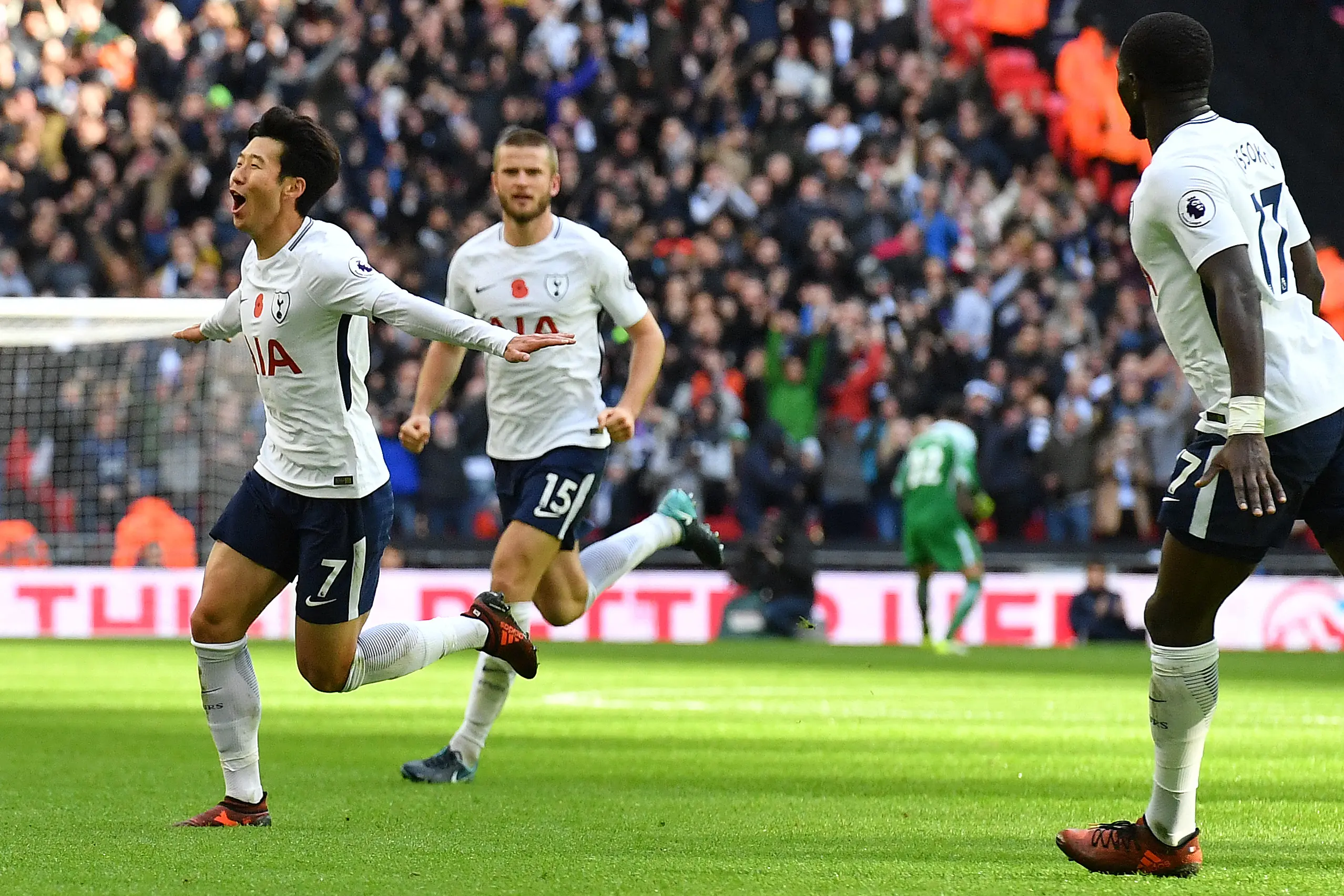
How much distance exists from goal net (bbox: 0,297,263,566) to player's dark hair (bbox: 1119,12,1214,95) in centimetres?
1511

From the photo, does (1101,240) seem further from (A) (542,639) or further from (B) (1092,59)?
(A) (542,639)

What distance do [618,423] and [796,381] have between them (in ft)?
41.5

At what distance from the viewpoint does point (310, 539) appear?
6785 mm

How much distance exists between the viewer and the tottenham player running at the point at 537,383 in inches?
328

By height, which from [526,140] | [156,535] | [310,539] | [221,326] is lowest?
[156,535]

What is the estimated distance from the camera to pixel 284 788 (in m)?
7.96

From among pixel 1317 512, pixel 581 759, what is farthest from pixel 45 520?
pixel 1317 512

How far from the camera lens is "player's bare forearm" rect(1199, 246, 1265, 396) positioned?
202 inches

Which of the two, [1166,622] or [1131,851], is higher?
[1166,622]

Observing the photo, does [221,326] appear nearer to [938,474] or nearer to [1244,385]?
[1244,385]

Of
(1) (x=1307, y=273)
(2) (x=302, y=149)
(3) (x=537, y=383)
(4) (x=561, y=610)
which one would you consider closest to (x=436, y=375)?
(3) (x=537, y=383)

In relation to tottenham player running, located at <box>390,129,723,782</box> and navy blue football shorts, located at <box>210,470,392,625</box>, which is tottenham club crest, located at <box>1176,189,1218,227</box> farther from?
tottenham player running, located at <box>390,129,723,782</box>

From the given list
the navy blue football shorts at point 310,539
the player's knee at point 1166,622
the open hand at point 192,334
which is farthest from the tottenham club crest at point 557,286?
the player's knee at point 1166,622

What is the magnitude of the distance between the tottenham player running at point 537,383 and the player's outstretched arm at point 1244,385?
3.41m
